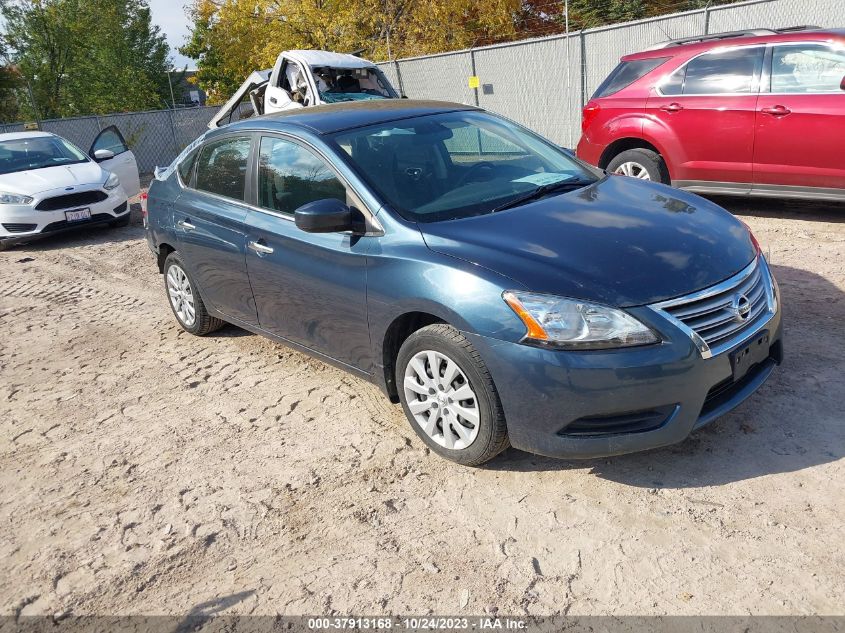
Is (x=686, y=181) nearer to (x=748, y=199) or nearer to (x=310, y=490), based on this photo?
(x=748, y=199)

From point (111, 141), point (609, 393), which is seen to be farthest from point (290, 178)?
point (111, 141)

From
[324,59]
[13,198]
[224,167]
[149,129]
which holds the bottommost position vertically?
[13,198]

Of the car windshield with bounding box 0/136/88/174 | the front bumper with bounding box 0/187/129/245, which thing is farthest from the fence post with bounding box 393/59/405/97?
the front bumper with bounding box 0/187/129/245

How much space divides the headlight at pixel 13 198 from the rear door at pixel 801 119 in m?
9.07

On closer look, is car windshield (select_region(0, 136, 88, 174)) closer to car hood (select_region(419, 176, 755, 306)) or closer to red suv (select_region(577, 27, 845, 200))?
red suv (select_region(577, 27, 845, 200))

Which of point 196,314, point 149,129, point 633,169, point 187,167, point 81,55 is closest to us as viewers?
point 187,167

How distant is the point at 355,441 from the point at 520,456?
2.95 ft

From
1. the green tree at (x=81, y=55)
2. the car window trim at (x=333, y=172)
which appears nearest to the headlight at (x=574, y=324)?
the car window trim at (x=333, y=172)

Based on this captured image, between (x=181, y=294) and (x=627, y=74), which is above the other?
(x=627, y=74)

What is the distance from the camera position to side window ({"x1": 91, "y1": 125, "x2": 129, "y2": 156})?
11586 millimetres

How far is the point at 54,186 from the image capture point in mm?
9945

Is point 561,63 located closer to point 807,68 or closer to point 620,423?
point 807,68

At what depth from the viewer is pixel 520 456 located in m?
3.55

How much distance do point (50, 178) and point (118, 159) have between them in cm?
158
